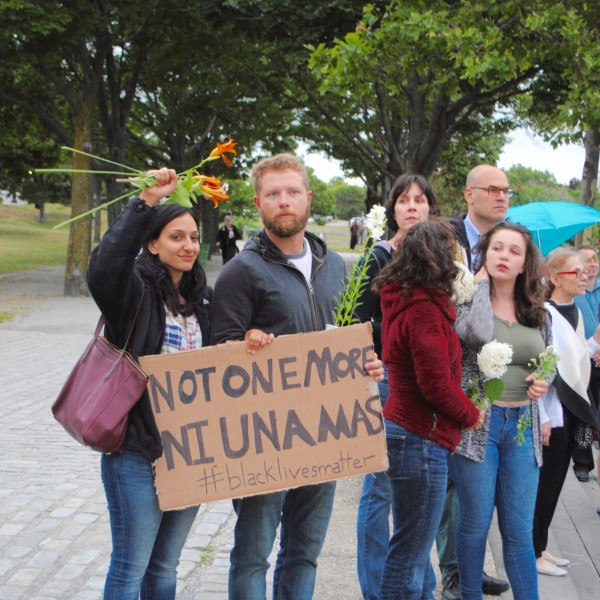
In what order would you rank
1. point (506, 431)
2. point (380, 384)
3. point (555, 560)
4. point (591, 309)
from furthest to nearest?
1. point (591, 309)
2. point (555, 560)
3. point (380, 384)
4. point (506, 431)

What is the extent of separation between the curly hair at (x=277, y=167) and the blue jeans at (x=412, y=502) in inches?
44.1

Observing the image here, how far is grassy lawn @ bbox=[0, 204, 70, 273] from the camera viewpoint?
106 feet

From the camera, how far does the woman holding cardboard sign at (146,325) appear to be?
2977 mm

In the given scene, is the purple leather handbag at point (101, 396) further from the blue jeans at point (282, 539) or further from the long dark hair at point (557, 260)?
the long dark hair at point (557, 260)

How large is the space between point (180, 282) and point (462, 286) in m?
1.22

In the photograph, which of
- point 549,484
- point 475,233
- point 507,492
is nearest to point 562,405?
point 549,484

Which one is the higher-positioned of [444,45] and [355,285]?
[444,45]

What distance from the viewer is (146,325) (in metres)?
3.11

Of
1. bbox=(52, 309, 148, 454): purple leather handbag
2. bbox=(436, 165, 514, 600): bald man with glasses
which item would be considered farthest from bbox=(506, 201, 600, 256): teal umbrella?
bbox=(52, 309, 148, 454): purple leather handbag

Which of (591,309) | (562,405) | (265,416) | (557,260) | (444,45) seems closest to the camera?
(265,416)

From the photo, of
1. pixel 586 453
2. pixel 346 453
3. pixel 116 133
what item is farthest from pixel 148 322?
pixel 116 133

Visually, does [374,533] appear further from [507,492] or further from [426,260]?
[426,260]

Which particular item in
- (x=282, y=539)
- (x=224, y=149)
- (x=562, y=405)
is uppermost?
(x=224, y=149)

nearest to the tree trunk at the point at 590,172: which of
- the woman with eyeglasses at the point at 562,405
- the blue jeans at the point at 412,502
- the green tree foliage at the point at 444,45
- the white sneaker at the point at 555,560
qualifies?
the green tree foliage at the point at 444,45
